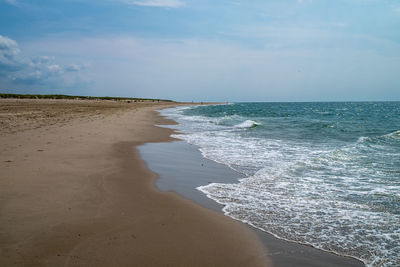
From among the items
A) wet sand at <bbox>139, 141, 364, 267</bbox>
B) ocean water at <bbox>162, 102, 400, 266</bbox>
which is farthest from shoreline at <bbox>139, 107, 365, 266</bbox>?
ocean water at <bbox>162, 102, 400, 266</bbox>

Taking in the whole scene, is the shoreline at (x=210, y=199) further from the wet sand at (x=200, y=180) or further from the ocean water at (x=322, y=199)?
the ocean water at (x=322, y=199)

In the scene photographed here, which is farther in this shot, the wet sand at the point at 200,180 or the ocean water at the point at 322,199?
the ocean water at the point at 322,199

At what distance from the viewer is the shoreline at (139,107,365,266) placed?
12.7 ft

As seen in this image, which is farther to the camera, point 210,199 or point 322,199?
point 322,199

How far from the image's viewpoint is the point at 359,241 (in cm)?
443

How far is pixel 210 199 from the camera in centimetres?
620

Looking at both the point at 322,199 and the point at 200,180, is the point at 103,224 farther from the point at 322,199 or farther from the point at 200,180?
the point at 322,199

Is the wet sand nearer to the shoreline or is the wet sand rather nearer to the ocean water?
the shoreline

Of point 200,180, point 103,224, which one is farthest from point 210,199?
point 103,224

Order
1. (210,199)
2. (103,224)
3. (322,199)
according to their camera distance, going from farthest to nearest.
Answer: (322,199) → (210,199) → (103,224)

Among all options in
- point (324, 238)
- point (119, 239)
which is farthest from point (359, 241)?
point (119, 239)

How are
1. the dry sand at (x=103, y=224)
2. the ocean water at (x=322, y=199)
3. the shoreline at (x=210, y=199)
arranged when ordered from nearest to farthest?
1. the dry sand at (x=103, y=224)
2. the shoreline at (x=210, y=199)
3. the ocean water at (x=322, y=199)

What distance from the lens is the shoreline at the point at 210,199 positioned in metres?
3.88

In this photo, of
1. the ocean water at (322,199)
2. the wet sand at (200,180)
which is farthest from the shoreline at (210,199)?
the ocean water at (322,199)
